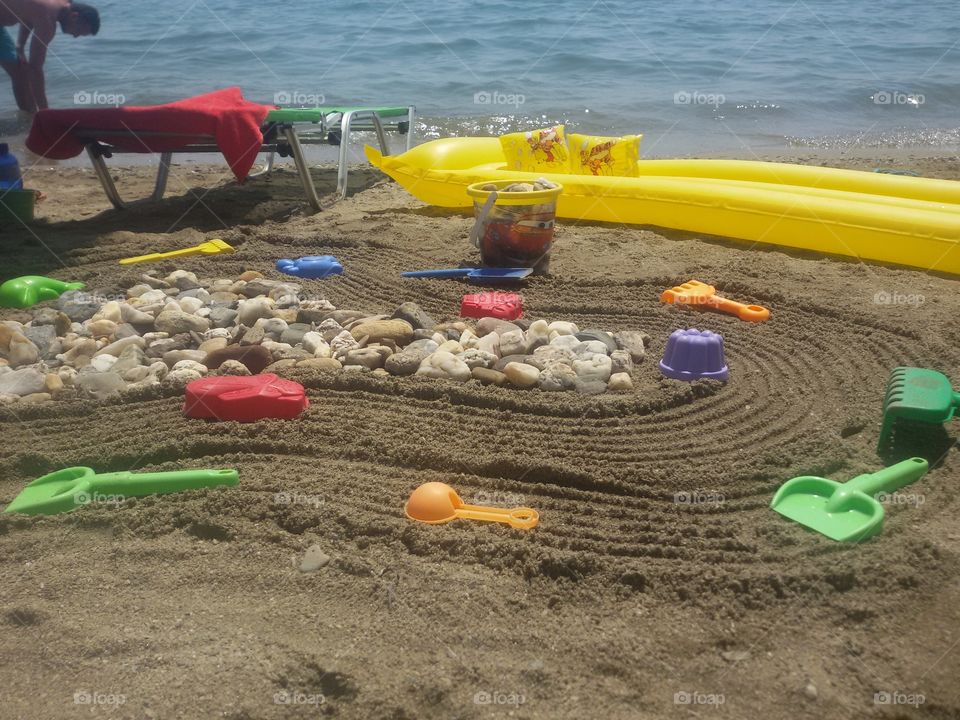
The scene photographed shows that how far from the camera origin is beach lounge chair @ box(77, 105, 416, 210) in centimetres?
536

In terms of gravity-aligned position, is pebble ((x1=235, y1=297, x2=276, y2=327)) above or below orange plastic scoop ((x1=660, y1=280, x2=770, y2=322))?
below

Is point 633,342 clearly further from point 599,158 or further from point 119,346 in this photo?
point 599,158

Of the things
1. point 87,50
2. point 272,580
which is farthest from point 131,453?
point 87,50

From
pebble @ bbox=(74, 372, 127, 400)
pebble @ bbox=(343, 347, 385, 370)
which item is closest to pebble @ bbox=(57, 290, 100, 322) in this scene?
pebble @ bbox=(74, 372, 127, 400)

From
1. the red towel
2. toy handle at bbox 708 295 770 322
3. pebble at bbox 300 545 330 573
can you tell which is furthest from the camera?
the red towel

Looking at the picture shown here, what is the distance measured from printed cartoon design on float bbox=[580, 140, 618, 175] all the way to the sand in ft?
6.79

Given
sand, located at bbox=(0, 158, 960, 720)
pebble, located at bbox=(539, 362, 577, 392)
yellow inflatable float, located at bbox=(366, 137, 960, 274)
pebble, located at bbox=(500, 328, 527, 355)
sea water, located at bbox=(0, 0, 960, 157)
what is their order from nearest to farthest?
sand, located at bbox=(0, 158, 960, 720) → pebble, located at bbox=(539, 362, 577, 392) → pebble, located at bbox=(500, 328, 527, 355) → yellow inflatable float, located at bbox=(366, 137, 960, 274) → sea water, located at bbox=(0, 0, 960, 157)

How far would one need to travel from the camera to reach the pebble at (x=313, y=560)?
2.06 m

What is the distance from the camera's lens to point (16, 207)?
5270mm

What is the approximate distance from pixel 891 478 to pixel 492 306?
1876 mm

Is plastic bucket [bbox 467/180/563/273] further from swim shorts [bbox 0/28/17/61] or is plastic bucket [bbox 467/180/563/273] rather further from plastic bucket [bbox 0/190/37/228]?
swim shorts [bbox 0/28/17/61]

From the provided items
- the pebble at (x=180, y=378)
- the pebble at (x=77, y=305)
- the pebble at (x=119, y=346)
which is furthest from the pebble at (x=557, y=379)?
the pebble at (x=77, y=305)

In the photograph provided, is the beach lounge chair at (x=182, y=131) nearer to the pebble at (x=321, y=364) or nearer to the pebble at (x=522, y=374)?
the pebble at (x=321, y=364)

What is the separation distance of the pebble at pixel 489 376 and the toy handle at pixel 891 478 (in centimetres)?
123
